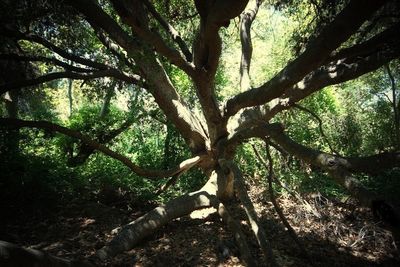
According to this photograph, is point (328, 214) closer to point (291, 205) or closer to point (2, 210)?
point (291, 205)

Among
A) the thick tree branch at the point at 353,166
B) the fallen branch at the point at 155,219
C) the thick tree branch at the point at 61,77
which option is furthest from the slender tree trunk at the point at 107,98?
the thick tree branch at the point at 353,166

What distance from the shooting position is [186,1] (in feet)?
28.5

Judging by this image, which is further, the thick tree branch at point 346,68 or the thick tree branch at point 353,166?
the thick tree branch at point 346,68

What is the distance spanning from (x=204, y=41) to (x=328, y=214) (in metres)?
4.73

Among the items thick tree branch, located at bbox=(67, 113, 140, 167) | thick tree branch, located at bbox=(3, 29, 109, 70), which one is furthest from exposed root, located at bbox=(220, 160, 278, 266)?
thick tree branch, located at bbox=(67, 113, 140, 167)

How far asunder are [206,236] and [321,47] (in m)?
3.90

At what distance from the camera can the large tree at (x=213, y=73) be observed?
358 cm

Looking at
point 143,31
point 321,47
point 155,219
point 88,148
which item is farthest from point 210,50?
point 88,148

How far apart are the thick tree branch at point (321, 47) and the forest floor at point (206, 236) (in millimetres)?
2532

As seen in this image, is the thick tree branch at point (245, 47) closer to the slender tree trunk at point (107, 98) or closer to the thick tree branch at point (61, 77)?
the thick tree branch at point (61, 77)

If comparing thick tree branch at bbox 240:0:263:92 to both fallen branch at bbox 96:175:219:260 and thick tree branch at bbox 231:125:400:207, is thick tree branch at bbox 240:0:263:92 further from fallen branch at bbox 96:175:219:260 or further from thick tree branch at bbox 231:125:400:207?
thick tree branch at bbox 231:125:400:207

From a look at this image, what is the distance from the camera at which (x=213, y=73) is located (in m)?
5.64

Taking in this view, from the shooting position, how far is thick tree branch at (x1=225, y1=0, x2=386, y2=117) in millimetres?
2984

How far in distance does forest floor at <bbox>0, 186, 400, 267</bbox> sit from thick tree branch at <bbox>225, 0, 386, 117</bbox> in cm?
253
